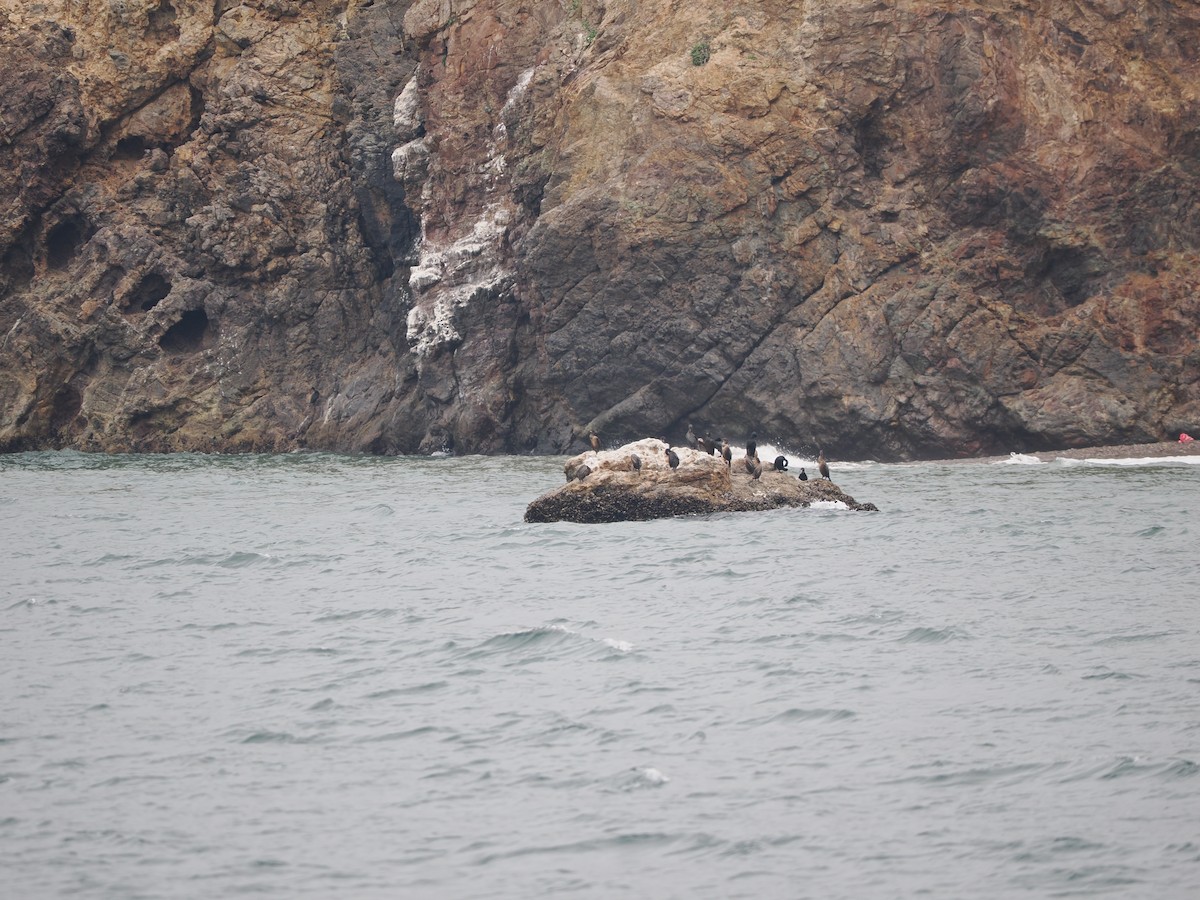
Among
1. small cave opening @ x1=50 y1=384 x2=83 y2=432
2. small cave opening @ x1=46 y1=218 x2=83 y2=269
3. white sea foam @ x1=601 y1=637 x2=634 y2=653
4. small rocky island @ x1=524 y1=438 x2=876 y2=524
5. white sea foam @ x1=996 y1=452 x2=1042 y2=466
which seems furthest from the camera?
small cave opening @ x1=46 y1=218 x2=83 y2=269

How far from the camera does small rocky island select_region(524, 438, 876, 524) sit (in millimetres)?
31625

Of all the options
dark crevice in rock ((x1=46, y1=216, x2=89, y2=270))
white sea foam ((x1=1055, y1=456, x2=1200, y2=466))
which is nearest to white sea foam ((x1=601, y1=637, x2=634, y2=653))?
white sea foam ((x1=1055, y1=456, x2=1200, y2=466))

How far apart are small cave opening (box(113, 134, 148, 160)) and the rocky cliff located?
13 cm

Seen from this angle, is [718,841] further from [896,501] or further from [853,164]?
[853,164]

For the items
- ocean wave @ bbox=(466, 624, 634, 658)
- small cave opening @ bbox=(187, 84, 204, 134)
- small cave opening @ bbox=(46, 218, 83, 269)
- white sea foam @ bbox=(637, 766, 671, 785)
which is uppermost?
small cave opening @ bbox=(187, 84, 204, 134)

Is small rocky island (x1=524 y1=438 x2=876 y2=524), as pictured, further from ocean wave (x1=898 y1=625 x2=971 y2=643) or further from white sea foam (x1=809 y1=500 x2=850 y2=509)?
ocean wave (x1=898 y1=625 x2=971 y2=643)

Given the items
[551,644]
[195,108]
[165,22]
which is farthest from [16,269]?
[551,644]

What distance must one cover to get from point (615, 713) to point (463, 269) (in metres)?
39.7

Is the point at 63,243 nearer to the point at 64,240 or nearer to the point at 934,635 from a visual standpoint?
the point at 64,240

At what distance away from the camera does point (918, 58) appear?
158 feet

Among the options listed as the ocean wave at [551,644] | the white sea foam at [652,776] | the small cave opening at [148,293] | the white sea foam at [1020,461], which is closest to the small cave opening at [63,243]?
the small cave opening at [148,293]

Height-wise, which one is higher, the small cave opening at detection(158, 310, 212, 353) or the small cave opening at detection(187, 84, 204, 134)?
the small cave opening at detection(187, 84, 204, 134)

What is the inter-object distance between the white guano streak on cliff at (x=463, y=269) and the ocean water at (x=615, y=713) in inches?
947

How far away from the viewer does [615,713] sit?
1659 cm
